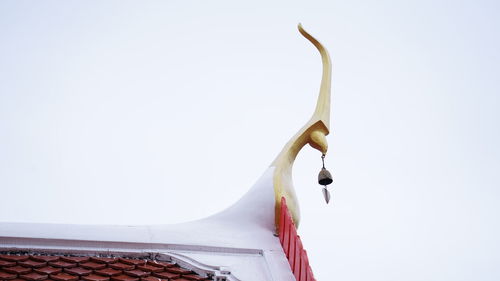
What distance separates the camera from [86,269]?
16.3ft

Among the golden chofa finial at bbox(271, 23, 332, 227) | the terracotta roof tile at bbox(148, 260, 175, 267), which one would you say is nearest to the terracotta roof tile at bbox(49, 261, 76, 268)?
the terracotta roof tile at bbox(148, 260, 175, 267)

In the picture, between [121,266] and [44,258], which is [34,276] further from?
[121,266]

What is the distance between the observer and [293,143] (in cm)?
689

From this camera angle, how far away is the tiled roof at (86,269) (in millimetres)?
4699

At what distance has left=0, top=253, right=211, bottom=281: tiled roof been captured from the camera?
15.4 feet

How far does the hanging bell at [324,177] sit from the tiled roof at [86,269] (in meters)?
2.14

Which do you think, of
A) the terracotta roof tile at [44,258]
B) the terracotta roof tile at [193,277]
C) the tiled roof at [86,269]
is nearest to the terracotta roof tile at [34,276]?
the tiled roof at [86,269]

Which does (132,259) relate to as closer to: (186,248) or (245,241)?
(186,248)

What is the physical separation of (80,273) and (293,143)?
309 cm

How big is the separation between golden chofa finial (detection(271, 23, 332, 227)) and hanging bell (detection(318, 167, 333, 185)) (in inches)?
10.3

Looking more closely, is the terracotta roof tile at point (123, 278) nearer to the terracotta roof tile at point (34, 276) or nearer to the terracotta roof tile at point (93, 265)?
the terracotta roof tile at point (93, 265)

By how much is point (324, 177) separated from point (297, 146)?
0.52 m

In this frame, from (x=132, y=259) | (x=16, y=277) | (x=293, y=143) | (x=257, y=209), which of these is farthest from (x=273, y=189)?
(x=16, y=277)

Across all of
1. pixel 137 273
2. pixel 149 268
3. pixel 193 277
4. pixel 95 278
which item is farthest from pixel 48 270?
pixel 193 277
